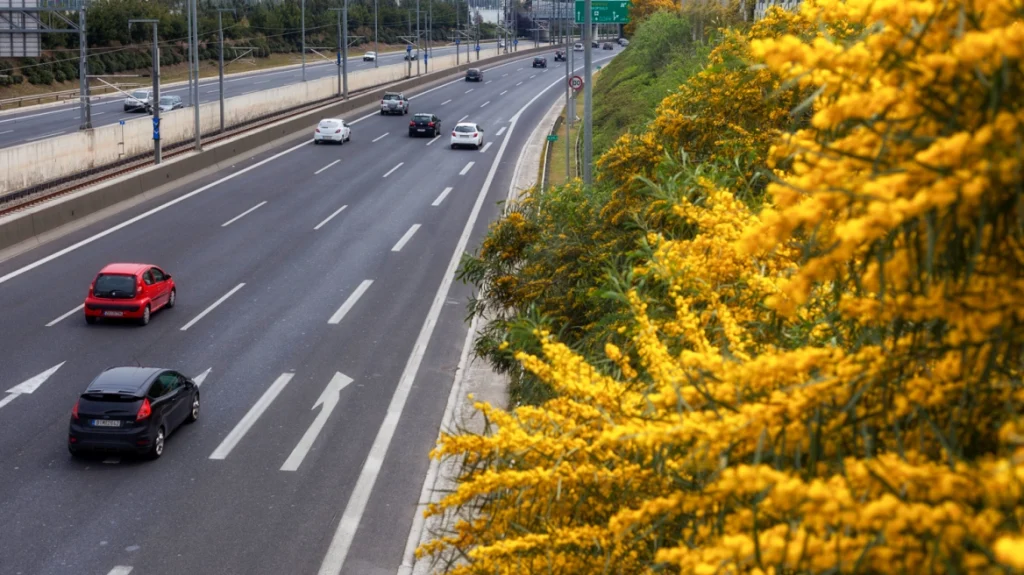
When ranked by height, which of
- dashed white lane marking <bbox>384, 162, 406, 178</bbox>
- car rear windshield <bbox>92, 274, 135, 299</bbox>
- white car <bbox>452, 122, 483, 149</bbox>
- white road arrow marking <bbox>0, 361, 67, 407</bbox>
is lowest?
white road arrow marking <bbox>0, 361, 67, 407</bbox>

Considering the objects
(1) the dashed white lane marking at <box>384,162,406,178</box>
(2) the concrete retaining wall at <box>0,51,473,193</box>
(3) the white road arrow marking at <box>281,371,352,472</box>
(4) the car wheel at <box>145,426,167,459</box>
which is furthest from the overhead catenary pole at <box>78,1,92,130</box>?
(4) the car wheel at <box>145,426,167,459</box>

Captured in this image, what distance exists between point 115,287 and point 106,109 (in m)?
48.3

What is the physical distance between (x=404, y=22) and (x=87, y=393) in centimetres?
14026

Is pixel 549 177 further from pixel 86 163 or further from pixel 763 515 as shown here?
pixel 763 515

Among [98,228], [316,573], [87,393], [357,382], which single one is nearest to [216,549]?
[316,573]

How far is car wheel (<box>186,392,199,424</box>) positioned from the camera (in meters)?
19.3

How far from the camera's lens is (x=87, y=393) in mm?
17781

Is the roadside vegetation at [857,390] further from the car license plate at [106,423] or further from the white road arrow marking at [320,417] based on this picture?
the car license plate at [106,423]

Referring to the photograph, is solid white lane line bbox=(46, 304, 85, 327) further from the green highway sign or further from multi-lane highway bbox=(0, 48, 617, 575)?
the green highway sign

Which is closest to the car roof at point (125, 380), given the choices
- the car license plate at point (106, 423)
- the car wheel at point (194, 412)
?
the car license plate at point (106, 423)

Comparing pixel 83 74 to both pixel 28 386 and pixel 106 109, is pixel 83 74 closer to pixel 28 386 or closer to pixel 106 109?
pixel 28 386

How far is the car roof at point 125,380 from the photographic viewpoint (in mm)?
17884

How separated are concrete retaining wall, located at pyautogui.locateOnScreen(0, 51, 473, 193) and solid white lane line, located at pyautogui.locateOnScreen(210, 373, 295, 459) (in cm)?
1912

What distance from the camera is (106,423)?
17250mm
